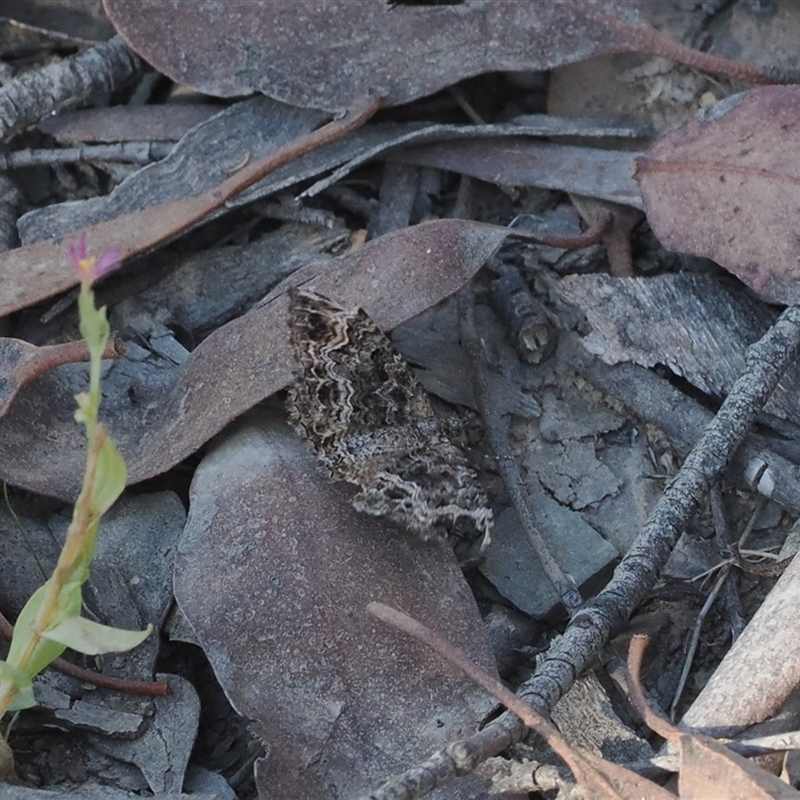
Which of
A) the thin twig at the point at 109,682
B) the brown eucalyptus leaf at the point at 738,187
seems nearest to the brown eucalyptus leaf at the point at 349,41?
the brown eucalyptus leaf at the point at 738,187

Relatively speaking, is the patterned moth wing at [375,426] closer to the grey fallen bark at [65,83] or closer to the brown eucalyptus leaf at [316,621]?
the brown eucalyptus leaf at [316,621]

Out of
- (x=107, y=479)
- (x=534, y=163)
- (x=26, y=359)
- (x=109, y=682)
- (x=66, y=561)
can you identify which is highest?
(x=534, y=163)

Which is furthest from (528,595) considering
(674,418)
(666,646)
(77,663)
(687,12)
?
(687,12)

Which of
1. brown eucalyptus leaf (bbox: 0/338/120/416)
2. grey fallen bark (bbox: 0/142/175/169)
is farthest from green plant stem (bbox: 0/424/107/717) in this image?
grey fallen bark (bbox: 0/142/175/169)

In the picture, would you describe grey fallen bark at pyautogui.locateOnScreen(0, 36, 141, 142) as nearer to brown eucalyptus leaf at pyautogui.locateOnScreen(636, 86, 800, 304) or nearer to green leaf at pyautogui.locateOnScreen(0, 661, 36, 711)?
brown eucalyptus leaf at pyautogui.locateOnScreen(636, 86, 800, 304)

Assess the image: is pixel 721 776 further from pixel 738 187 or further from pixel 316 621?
pixel 738 187

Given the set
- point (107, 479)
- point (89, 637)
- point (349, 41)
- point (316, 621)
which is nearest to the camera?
point (107, 479)

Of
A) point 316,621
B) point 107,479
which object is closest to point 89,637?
point 107,479
